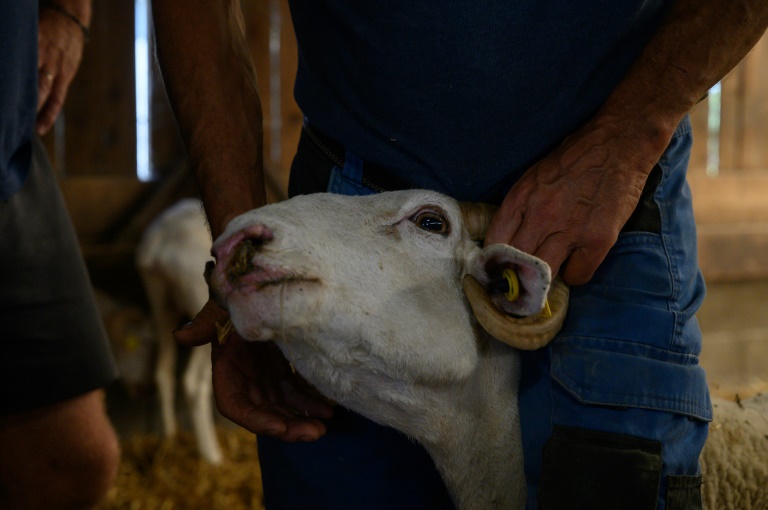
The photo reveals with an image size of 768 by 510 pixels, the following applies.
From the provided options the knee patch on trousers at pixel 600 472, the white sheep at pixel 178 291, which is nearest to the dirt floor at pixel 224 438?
the white sheep at pixel 178 291

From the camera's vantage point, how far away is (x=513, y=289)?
1349 millimetres

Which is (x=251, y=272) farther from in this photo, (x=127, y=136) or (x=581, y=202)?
(x=127, y=136)

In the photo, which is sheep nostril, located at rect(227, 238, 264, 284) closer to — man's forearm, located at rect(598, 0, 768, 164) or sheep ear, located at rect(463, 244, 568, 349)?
sheep ear, located at rect(463, 244, 568, 349)

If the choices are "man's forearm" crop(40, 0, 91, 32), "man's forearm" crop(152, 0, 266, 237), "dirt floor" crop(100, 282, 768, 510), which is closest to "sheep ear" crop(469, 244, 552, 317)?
"man's forearm" crop(152, 0, 266, 237)

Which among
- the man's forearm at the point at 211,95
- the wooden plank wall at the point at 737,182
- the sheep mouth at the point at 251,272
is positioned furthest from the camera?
the wooden plank wall at the point at 737,182

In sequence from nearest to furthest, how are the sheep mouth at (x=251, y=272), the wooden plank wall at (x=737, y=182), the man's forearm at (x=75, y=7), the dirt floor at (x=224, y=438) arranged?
the sheep mouth at (x=251, y=272)
the man's forearm at (x=75, y=7)
the dirt floor at (x=224, y=438)
the wooden plank wall at (x=737, y=182)

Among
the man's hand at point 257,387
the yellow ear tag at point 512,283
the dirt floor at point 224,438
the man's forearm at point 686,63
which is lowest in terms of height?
the dirt floor at point 224,438

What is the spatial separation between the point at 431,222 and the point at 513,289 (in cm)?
24

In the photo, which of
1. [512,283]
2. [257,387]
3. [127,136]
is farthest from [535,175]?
[127,136]

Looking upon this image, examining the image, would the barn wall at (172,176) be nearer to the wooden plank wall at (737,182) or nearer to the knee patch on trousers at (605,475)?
the wooden plank wall at (737,182)

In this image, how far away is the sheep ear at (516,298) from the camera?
1299mm

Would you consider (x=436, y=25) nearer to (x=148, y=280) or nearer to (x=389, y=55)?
(x=389, y=55)

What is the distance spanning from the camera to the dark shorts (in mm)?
1986

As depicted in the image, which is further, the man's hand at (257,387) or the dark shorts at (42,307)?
the dark shorts at (42,307)
